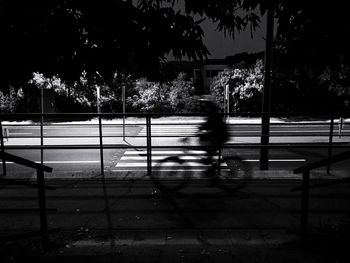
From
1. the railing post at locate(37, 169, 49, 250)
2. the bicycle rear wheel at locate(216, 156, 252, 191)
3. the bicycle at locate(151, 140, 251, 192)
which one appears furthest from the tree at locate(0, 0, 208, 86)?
the bicycle rear wheel at locate(216, 156, 252, 191)

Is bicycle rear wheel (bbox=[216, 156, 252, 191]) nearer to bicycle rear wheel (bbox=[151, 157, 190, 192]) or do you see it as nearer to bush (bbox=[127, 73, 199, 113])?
bicycle rear wheel (bbox=[151, 157, 190, 192])

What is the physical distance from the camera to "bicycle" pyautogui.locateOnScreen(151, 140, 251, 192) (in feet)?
21.5

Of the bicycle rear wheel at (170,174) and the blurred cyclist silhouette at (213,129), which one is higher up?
the blurred cyclist silhouette at (213,129)

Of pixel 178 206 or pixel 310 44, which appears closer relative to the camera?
pixel 310 44

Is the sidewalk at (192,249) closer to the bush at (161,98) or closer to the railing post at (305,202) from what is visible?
the railing post at (305,202)


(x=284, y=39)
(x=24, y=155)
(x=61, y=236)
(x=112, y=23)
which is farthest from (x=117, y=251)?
(x=24, y=155)

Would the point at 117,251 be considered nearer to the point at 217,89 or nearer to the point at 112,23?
the point at 112,23

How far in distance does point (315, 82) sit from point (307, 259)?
25.8 m

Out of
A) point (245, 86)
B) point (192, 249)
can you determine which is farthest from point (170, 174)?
point (245, 86)

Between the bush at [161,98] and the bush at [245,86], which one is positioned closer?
the bush at [245,86]

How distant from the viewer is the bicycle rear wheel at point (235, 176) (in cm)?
651

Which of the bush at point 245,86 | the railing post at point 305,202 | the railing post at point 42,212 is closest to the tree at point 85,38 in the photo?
the railing post at point 42,212

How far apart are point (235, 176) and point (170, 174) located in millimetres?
1285

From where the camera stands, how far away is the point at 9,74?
118 inches
